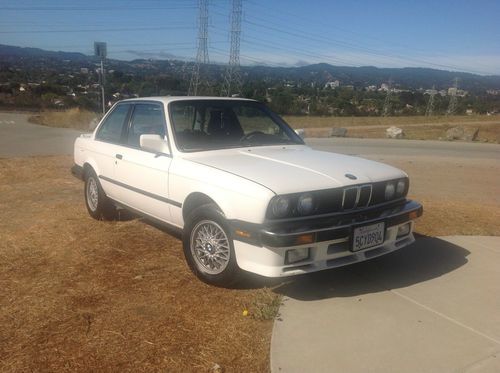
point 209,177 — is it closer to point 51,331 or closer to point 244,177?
point 244,177

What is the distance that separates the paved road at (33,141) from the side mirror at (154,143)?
31.3 feet

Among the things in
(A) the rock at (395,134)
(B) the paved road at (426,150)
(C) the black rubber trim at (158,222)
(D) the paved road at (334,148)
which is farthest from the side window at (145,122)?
(A) the rock at (395,134)

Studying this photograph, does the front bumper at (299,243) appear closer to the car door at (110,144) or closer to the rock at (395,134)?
the car door at (110,144)

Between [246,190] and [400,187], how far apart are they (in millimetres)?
1592

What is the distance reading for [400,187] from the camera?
4523 mm

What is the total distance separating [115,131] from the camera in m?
5.95

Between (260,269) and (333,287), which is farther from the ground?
(260,269)

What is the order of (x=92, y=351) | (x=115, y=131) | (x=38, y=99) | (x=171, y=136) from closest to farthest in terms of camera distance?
1. (x=92, y=351)
2. (x=171, y=136)
3. (x=115, y=131)
4. (x=38, y=99)

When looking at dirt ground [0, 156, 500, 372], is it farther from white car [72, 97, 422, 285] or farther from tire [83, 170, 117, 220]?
white car [72, 97, 422, 285]

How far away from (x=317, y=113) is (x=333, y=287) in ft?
160

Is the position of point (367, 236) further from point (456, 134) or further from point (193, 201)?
point (456, 134)

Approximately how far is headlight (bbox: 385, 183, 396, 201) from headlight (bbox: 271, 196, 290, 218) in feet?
3.64

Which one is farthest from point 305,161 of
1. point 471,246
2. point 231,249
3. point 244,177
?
point 471,246

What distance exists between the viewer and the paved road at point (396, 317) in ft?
10.1
